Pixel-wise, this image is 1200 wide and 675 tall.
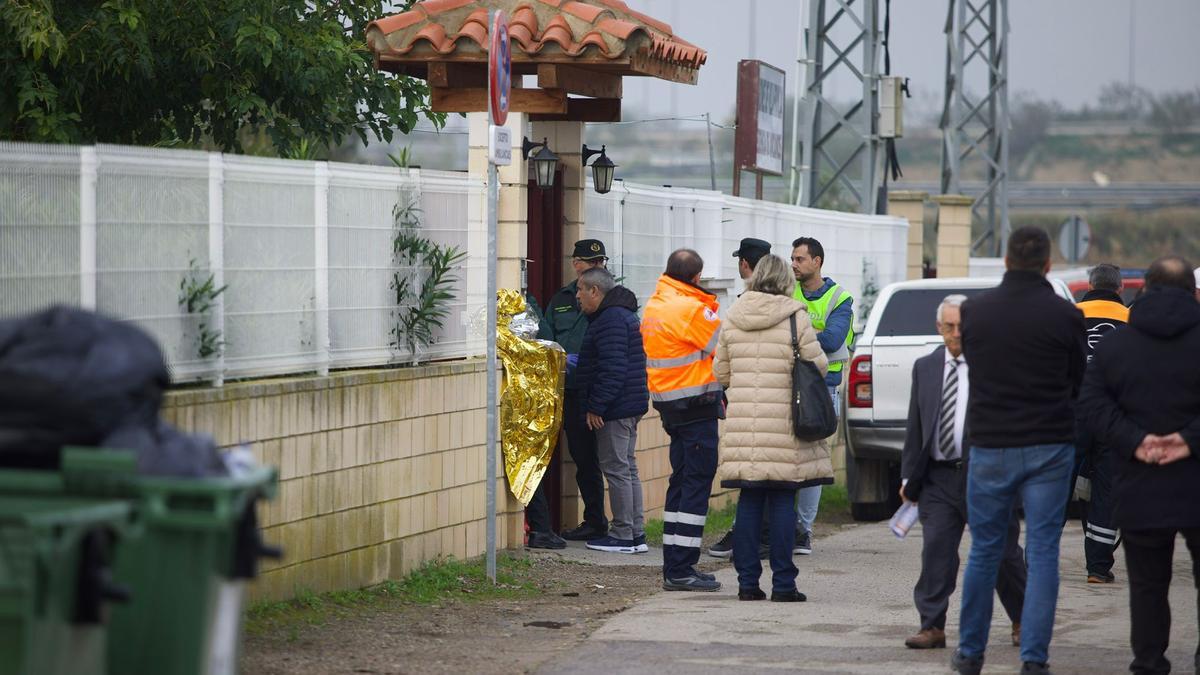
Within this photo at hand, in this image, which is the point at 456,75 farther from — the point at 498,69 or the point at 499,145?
the point at 498,69

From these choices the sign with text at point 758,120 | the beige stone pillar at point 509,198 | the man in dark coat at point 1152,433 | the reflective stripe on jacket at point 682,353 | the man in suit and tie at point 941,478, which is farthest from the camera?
the sign with text at point 758,120

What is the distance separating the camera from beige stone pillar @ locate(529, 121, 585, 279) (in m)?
11.9

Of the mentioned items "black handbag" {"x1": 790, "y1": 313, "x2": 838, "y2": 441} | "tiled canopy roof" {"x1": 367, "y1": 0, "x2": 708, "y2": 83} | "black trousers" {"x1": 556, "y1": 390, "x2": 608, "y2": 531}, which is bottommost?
"black trousers" {"x1": 556, "y1": 390, "x2": 608, "y2": 531}

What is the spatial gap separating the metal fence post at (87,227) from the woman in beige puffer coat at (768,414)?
11.6ft

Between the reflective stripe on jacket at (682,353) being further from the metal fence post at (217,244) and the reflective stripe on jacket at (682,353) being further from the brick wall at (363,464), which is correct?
the metal fence post at (217,244)

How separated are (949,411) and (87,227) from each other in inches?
Result: 146

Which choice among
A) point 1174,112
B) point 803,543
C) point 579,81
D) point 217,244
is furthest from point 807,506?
point 1174,112

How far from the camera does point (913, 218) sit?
990 inches

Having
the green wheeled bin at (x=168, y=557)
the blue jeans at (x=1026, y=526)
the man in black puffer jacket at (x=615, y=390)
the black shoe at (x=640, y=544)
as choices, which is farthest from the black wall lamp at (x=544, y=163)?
the green wheeled bin at (x=168, y=557)

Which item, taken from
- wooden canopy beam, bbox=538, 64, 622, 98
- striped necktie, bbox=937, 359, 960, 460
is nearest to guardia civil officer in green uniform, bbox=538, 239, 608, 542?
wooden canopy beam, bbox=538, 64, 622, 98

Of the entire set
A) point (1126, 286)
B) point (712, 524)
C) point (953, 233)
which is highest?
point (953, 233)

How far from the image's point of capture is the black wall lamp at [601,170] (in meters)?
12.1

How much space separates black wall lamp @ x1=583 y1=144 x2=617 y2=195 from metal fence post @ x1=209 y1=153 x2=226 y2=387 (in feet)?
14.2

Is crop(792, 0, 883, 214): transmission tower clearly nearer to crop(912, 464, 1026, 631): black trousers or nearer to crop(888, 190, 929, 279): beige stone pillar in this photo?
crop(888, 190, 929, 279): beige stone pillar
